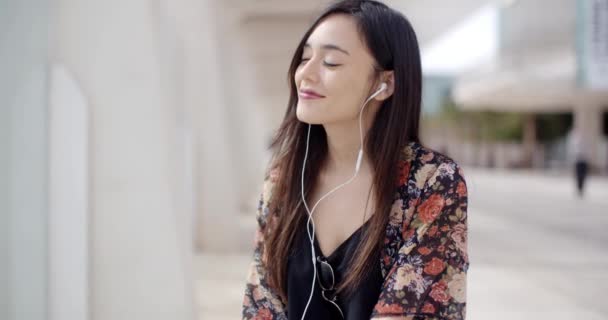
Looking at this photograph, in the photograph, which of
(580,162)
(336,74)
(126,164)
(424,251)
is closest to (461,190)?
(424,251)

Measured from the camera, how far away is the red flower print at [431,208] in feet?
6.74

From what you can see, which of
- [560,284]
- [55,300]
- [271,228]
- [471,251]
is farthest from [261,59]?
[271,228]

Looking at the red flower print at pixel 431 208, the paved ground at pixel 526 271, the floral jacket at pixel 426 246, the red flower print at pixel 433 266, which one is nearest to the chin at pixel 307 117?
the floral jacket at pixel 426 246

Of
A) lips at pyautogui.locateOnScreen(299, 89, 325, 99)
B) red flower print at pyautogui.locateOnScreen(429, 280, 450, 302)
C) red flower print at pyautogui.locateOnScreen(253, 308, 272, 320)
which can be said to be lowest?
red flower print at pyautogui.locateOnScreen(253, 308, 272, 320)

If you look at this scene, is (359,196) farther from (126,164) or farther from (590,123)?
(590,123)

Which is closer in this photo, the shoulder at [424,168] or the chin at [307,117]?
the shoulder at [424,168]

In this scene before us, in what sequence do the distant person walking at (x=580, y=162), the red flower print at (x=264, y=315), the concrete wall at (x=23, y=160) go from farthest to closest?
the distant person walking at (x=580, y=162), the concrete wall at (x=23, y=160), the red flower print at (x=264, y=315)

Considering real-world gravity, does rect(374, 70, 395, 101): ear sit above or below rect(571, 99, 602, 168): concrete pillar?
below

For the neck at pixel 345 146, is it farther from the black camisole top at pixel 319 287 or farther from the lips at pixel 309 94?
the black camisole top at pixel 319 287

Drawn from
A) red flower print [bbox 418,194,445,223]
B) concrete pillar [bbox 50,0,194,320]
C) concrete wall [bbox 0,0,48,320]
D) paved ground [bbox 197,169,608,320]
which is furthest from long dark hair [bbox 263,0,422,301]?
paved ground [bbox 197,169,608,320]

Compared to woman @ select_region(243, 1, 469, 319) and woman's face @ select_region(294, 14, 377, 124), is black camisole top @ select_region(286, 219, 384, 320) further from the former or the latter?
woman's face @ select_region(294, 14, 377, 124)

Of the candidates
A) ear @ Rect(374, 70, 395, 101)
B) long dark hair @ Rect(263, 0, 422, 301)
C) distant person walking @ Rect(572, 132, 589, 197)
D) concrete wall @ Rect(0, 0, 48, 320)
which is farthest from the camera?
distant person walking @ Rect(572, 132, 589, 197)

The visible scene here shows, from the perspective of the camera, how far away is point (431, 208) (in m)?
2.07

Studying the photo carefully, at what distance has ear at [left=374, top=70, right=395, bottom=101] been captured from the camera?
225 cm
